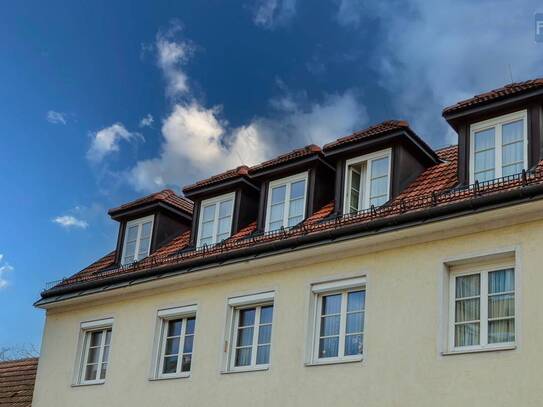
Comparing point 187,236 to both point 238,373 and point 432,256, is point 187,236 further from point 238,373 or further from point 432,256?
point 432,256

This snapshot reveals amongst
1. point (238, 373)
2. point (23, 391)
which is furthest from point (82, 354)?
point (238, 373)

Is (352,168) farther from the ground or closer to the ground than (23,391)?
farther from the ground

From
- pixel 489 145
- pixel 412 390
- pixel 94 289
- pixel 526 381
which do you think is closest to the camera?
pixel 526 381

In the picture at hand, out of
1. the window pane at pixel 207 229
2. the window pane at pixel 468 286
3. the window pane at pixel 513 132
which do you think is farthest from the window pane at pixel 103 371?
the window pane at pixel 513 132

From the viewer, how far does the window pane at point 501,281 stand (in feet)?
47.4

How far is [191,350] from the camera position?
63.8ft

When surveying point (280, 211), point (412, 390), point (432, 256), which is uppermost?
point (280, 211)

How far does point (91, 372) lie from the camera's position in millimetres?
21812

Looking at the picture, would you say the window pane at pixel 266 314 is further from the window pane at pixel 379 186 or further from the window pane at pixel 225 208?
the window pane at pixel 225 208

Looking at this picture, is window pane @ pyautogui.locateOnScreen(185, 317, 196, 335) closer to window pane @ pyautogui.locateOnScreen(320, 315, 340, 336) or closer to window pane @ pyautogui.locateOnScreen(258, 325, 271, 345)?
window pane @ pyautogui.locateOnScreen(258, 325, 271, 345)

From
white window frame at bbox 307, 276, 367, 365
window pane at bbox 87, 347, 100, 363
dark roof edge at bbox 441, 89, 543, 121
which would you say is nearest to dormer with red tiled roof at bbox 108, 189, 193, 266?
window pane at bbox 87, 347, 100, 363

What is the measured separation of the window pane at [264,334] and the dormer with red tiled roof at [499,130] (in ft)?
16.7

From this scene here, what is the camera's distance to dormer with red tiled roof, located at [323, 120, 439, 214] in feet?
58.2

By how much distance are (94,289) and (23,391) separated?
4.85 meters
